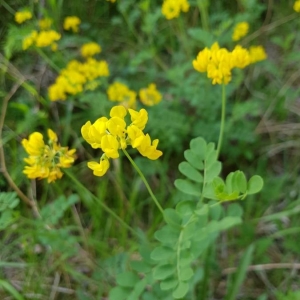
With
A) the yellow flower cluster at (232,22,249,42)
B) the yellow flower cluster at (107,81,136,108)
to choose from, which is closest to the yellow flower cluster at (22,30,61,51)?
the yellow flower cluster at (107,81,136,108)

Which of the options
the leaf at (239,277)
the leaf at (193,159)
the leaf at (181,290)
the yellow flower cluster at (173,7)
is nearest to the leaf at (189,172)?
the leaf at (193,159)

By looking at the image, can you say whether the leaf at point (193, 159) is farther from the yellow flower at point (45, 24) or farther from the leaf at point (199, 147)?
the yellow flower at point (45, 24)

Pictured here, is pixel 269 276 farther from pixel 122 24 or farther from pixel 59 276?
pixel 122 24

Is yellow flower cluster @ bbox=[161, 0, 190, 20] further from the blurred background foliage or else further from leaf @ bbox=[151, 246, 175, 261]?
leaf @ bbox=[151, 246, 175, 261]

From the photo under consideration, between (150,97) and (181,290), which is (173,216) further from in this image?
(150,97)

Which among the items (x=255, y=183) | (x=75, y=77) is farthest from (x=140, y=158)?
(x=255, y=183)

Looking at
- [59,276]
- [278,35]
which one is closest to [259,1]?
[278,35]

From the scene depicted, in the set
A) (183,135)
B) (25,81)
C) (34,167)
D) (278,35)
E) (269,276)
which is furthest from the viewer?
(278,35)
